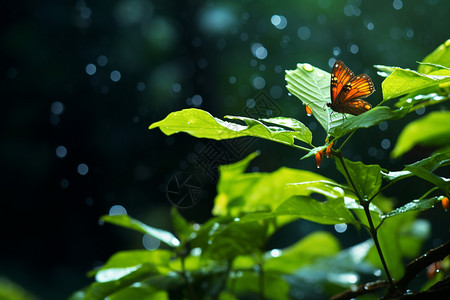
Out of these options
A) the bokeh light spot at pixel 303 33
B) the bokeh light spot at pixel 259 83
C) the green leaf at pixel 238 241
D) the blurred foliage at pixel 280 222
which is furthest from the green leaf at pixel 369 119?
the bokeh light spot at pixel 303 33

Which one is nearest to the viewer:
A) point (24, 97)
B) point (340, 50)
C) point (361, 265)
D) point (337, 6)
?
point (361, 265)

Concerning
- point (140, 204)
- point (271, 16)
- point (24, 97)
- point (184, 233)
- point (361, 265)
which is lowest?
point (361, 265)

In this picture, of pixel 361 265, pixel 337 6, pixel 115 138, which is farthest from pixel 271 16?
pixel 361 265

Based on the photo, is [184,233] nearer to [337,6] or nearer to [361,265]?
[361,265]

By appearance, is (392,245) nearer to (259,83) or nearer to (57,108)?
(259,83)

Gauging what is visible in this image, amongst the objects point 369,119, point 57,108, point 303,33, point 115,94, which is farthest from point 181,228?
point 57,108

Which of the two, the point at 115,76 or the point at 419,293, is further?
the point at 115,76
